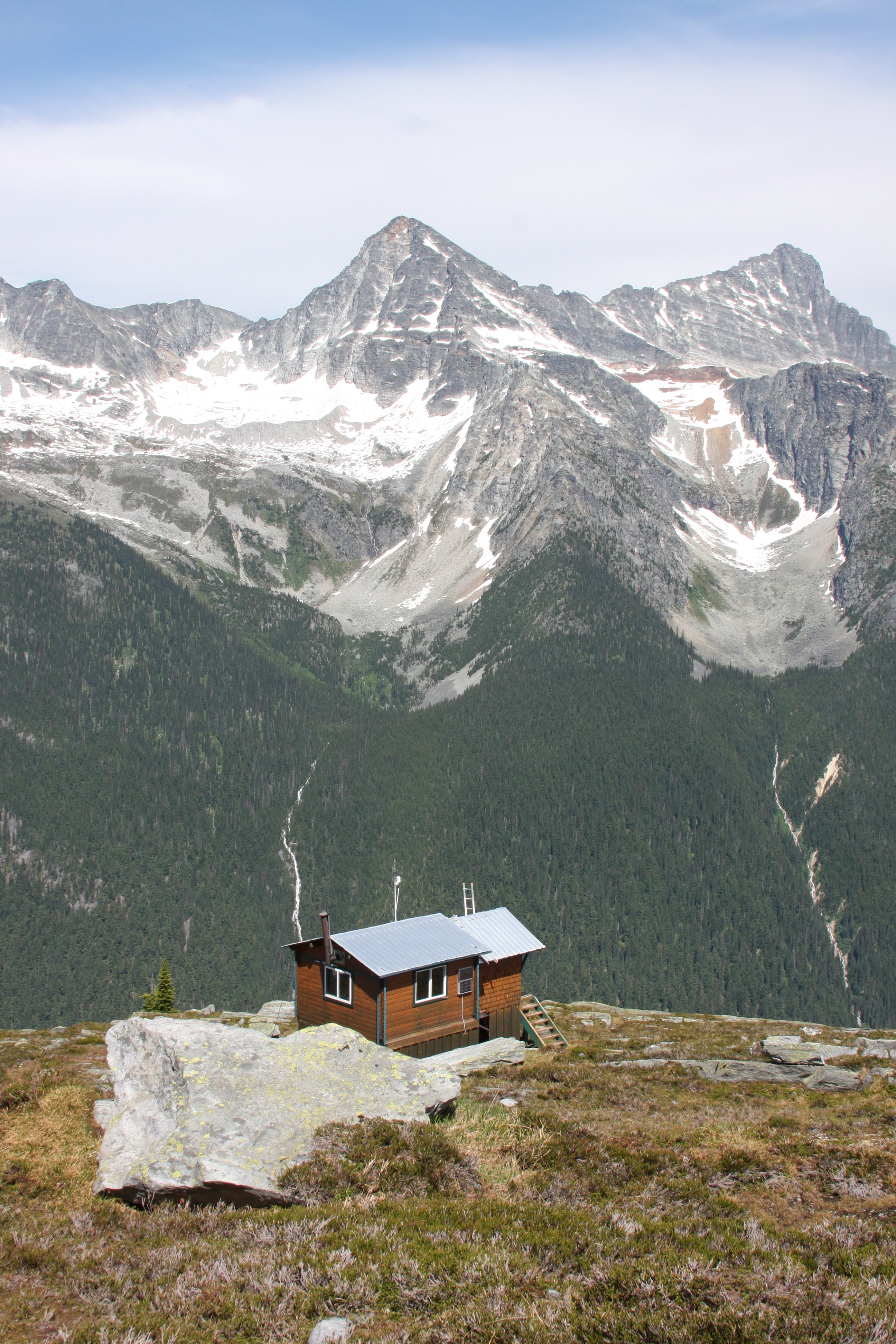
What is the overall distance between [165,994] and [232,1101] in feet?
132

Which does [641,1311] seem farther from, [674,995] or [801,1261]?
[674,995]

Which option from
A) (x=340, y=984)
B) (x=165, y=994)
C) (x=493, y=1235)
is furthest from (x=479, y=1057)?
(x=165, y=994)

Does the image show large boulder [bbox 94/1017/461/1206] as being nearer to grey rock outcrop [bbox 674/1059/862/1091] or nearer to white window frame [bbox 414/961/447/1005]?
grey rock outcrop [bbox 674/1059/862/1091]

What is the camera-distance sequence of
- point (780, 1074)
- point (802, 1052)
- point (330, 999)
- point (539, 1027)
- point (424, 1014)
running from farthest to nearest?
point (539, 1027) < point (330, 999) < point (424, 1014) < point (802, 1052) < point (780, 1074)

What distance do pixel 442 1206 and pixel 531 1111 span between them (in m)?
9.51

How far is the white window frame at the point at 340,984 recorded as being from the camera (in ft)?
133

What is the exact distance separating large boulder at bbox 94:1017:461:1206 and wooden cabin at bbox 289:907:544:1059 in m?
14.6

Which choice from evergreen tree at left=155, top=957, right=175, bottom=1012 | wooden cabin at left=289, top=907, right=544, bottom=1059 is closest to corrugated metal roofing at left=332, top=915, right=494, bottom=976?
wooden cabin at left=289, top=907, right=544, bottom=1059

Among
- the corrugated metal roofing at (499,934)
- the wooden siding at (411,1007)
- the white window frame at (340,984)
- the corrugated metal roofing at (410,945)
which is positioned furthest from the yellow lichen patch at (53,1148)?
the corrugated metal roofing at (499,934)

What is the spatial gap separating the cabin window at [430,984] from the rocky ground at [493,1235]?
14.5 m

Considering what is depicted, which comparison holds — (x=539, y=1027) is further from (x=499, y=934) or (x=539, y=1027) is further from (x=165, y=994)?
(x=165, y=994)

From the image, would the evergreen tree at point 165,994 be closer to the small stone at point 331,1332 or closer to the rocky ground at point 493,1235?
the rocky ground at point 493,1235

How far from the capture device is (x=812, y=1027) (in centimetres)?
5509

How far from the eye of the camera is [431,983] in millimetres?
41281
